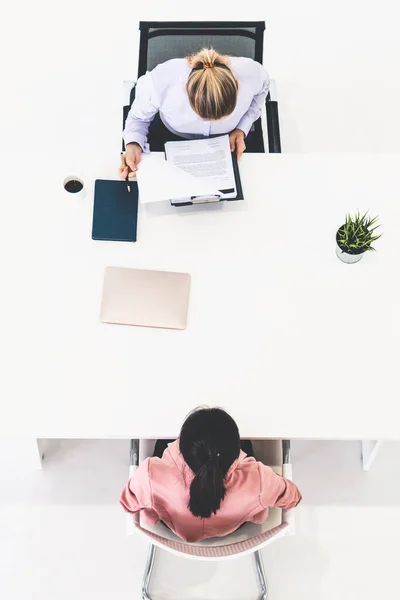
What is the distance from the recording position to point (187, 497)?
56.9 inches

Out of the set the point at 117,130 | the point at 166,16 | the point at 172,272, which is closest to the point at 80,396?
the point at 172,272

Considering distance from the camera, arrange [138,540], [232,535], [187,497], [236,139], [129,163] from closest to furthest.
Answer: [187,497]
[232,535]
[129,163]
[236,139]
[138,540]

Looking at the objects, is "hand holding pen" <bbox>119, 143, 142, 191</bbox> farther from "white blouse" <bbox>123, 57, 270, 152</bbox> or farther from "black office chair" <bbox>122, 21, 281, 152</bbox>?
"black office chair" <bbox>122, 21, 281, 152</bbox>

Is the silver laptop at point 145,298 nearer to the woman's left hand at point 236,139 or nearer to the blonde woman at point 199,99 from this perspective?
the blonde woman at point 199,99

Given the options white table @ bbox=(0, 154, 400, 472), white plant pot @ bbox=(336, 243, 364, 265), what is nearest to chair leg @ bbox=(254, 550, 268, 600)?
white table @ bbox=(0, 154, 400, 472)

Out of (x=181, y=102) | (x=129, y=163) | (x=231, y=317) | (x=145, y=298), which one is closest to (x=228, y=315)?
(x=231, y=317)

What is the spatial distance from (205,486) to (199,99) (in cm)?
113

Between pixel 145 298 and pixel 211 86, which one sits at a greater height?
pixel 211 86

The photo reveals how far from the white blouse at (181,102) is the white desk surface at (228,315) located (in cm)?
16

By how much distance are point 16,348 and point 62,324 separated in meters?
0.15

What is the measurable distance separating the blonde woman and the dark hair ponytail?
90 cm

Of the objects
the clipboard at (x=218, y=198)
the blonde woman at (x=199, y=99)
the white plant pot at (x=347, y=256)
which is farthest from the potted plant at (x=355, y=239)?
the blonde woman at (x=199, y=99)

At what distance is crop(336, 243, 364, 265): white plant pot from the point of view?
1756 mm

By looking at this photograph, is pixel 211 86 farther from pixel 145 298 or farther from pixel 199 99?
pixel 145 298
